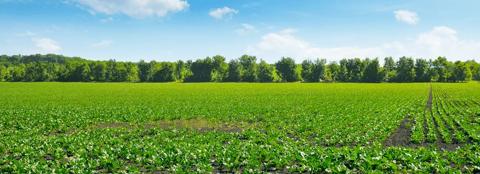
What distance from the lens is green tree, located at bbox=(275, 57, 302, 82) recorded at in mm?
169750

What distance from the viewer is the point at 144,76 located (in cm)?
16712

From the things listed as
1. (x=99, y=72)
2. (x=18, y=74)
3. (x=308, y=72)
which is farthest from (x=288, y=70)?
(x=18, y=74)

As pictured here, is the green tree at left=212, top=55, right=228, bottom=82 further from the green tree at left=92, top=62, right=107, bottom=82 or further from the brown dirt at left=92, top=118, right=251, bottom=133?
the brown dirt at left=92, top=118, right=251, bottom=133

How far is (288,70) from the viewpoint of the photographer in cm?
17350

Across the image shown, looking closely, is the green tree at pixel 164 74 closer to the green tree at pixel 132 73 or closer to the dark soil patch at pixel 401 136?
the green tree at pixel 132 73

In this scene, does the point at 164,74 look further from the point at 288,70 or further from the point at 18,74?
the point at 18,74

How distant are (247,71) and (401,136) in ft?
477

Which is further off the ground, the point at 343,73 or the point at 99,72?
the point at 343,73

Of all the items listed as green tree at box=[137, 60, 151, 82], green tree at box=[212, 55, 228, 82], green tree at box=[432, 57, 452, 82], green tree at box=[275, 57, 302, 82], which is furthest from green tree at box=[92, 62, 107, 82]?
green tree at box=[432, 57, 452, 82]

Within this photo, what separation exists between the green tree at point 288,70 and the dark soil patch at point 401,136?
144 metres

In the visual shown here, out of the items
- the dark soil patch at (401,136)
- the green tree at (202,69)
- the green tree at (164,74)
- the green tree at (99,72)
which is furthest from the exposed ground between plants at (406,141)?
the green tree at (99,72)

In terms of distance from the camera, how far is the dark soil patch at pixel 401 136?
1927 cm

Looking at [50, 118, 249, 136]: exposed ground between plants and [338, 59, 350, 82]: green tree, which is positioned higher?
[338, 59, 350, 82]: green tree

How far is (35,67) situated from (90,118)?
151615mm
